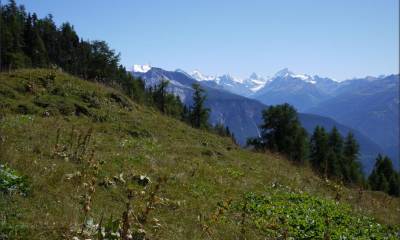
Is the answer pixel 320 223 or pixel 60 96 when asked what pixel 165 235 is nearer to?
pixel 320 223

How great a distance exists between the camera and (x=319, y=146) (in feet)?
272

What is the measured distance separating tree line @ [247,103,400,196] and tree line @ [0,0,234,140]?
7.11 metres

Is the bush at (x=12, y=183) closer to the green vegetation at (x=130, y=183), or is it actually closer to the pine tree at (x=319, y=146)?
the green vegetation at (x=130, y=183)

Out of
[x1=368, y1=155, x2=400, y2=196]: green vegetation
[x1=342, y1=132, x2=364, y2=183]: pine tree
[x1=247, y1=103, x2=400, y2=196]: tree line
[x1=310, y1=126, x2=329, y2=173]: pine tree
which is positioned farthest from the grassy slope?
[x1=368, y1=155, x2=400, y2=196]: green vegetation

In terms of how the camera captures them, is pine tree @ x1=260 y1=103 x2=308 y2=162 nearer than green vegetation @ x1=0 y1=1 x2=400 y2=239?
No

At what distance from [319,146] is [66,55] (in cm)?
6878

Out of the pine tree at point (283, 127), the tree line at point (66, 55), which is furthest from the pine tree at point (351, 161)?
the tree line at point (66, 55)

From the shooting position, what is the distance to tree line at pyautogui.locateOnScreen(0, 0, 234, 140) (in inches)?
3371

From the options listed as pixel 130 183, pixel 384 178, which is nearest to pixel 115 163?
pixel 130 183

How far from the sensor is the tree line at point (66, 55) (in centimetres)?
8562

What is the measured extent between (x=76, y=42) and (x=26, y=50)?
23.8 metres

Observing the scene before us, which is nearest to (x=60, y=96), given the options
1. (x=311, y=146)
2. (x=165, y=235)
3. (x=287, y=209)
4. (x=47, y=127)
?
(x=47, y=127)

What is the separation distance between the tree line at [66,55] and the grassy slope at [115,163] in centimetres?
4398

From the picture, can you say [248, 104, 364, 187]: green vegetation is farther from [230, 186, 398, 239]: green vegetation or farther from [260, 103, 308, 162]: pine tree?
[230, 186, 398, 239]: green vegetation
